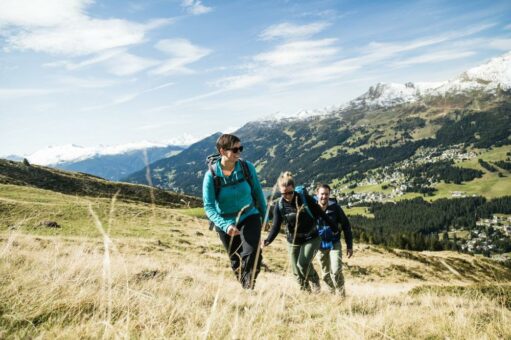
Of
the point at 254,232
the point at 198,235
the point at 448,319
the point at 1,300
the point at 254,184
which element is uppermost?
the point at 254,184

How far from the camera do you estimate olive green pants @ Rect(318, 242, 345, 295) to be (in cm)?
870

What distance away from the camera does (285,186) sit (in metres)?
7.47

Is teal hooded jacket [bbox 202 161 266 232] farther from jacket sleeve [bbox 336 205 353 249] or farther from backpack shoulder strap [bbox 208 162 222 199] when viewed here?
jacket sleeve [bbox 336 205 353 249]

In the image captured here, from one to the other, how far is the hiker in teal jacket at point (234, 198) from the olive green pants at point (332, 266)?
3022 mm

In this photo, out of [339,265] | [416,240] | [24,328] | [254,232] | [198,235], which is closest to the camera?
[24,328]

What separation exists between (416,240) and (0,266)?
391ft

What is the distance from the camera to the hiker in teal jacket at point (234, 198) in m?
6.24

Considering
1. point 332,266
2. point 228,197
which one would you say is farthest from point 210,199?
point 332,266

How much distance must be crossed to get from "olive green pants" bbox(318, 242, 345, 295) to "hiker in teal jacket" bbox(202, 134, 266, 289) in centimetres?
302

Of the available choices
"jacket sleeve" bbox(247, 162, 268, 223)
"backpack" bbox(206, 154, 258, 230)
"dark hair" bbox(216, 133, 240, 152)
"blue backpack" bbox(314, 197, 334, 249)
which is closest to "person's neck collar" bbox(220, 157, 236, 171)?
"backpack" bbox(206, 154, 258, 230)

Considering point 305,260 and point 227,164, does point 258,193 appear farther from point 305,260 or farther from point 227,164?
point 305,260

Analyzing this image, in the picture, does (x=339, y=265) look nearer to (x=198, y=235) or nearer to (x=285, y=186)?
(x=285, y=186)

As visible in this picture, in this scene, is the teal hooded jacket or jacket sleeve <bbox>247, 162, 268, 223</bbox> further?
jacket sleeve <bbox>247, 162, 268, 223</bbox>

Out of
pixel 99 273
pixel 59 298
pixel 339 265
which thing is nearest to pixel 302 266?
pixel 339 265
